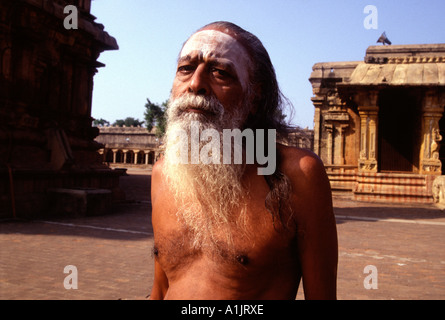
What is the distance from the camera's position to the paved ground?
13.9ft

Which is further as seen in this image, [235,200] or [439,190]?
[439,190]

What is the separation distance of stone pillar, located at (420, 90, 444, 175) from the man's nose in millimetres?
15382

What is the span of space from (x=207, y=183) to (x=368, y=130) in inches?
600

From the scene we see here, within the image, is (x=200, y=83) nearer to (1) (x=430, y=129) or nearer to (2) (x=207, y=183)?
(2) (x=207, y=183)

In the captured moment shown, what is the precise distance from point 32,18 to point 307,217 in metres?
11.3

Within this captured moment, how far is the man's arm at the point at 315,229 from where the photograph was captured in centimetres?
140

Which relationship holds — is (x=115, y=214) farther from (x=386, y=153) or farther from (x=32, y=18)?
(x=386, y=153)

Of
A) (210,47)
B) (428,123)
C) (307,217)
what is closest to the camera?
(307,217)

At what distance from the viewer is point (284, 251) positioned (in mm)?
1450

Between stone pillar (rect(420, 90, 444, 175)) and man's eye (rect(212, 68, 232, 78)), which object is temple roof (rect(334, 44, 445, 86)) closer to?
stone pillar (rect(420, 90, 444, 175))

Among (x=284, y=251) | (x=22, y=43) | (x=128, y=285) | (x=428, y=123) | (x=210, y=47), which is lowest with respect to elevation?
(x=128, y=285)

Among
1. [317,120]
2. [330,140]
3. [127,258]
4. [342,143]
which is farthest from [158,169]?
[317,120]

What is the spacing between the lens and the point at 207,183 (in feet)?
5.30
